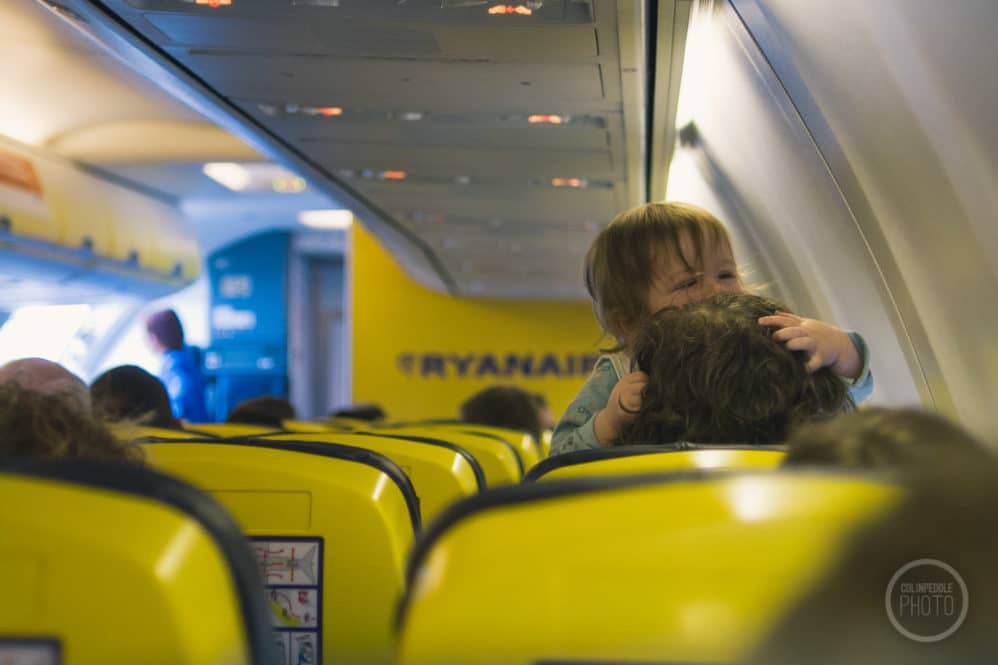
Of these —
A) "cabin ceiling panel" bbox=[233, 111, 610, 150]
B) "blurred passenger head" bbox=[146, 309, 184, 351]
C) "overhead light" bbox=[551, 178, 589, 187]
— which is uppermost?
"cabin ceiling panel" bbox=[233, 111, 610, 150]

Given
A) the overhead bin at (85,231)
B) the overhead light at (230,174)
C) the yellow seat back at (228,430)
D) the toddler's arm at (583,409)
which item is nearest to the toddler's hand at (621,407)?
the toddler's arm at (583,409)

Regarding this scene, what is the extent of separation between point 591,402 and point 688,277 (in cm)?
39

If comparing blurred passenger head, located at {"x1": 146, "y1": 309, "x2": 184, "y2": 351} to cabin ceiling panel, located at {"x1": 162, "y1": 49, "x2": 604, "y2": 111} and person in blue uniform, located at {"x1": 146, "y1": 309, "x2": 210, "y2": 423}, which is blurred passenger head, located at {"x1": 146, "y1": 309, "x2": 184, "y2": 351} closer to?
person in blue uniform, located at {"x1": 146, "y1": 309, "x2": 210, "y2": 423}

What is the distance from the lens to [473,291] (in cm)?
1426

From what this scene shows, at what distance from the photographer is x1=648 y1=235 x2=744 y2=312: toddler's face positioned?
2699mm

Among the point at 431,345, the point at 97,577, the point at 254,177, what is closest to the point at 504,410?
the point at 97,577

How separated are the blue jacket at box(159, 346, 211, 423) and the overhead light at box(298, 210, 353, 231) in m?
9.07

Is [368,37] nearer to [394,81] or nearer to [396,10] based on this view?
[396,10]

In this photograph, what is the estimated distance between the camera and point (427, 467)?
265 centimetres

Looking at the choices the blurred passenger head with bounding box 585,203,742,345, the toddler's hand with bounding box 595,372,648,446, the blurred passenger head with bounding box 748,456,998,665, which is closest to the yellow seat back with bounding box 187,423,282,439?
the blurred passenger head with bounding box 585,203,742,345

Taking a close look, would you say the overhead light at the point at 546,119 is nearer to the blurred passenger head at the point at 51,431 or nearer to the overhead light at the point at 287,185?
the blurred passenger head at the point at 51,431

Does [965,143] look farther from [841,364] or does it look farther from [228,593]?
[228,593]

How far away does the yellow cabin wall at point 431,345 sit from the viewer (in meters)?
14.4

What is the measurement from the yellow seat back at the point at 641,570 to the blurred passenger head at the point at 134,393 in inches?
141
